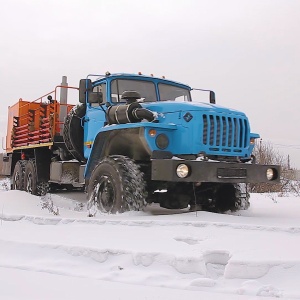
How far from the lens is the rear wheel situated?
12.0 metres

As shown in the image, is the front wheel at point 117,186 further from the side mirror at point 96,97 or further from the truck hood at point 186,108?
the side mirror at point 96,97

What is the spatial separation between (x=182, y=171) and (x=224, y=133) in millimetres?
1104

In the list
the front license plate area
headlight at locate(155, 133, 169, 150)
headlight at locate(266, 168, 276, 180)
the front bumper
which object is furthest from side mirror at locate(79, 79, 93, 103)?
headlight at locate(266, 168, 276, 180)

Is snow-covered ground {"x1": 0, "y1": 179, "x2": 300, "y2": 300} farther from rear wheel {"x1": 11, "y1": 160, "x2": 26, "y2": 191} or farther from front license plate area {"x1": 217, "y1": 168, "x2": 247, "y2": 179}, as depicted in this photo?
rear wheel {"x1": 11, "y1": 160, "x2": 26, "y2": 191}

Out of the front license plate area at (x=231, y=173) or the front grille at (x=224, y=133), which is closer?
the front license plate area at (x=231, y=173)

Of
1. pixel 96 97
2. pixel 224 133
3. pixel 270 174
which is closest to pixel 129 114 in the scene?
pixel 96 97

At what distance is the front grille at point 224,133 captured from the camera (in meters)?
6.77

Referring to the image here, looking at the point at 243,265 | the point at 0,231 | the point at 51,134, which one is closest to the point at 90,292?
the point at 243,265

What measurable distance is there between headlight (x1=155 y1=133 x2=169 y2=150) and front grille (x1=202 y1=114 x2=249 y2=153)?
1.94 feet

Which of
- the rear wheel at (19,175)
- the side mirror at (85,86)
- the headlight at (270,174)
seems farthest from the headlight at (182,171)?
the rear wheel at (19,175)

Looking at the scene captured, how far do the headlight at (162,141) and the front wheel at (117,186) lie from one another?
1.60 feet

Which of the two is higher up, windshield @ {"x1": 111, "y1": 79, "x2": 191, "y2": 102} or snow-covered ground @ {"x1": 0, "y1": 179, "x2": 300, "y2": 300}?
Result: windshield @ {"x1": 111, "y1": 79, "x2": 191, "y2": 102}

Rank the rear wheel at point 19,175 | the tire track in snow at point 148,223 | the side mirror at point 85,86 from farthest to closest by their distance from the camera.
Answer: the rear wheel at point 19,175
the side mirror at point 85,86
the tire track in snow at point 148,223

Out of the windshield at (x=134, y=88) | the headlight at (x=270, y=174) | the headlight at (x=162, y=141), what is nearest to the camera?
the headlight at (x=162, y=141)
